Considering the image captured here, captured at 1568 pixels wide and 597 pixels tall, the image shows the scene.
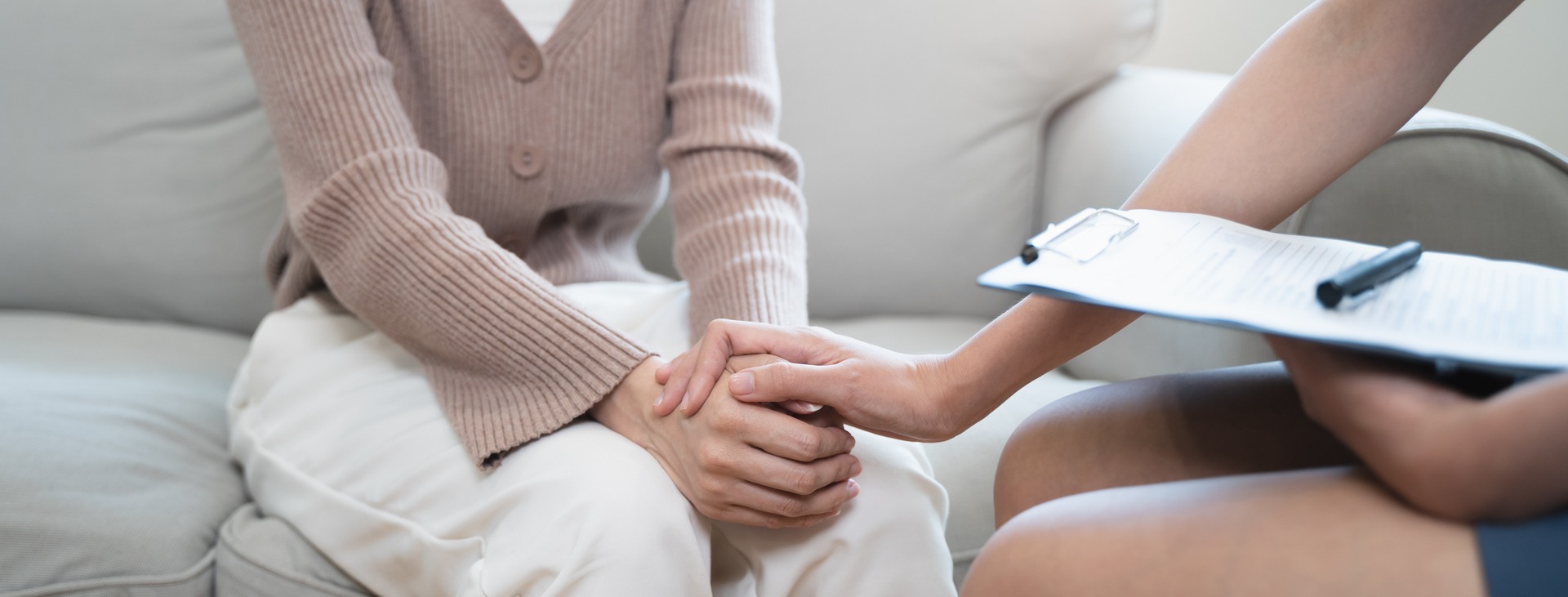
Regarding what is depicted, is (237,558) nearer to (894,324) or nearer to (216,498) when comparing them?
(216,498)

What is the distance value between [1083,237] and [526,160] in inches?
22.2

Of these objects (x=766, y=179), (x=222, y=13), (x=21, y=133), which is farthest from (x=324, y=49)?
(x=21, y=133)

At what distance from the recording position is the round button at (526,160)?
933 millimetres

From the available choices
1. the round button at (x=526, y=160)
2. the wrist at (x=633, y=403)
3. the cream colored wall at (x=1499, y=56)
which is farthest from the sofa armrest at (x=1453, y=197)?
the cream colored wall at (x=1499, y=56)

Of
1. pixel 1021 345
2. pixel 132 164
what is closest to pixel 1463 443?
pixel 1021 345

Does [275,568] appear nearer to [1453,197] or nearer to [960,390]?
[960,390]

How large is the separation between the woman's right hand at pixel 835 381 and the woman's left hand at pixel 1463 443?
26 centimetres

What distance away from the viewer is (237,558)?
0.79 meters

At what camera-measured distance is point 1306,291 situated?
1.55ft

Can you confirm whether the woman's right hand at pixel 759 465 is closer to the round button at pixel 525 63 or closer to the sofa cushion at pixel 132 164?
the round button at pixel 525 63

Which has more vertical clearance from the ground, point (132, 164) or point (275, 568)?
point (132, 164)

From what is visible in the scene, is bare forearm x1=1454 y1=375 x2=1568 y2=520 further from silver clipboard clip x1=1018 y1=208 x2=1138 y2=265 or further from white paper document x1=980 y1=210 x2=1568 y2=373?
silver clipboard clip x1=1018 y1=208 x2=1138 y2=265

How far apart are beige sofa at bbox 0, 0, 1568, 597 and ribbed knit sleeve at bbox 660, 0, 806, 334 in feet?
0.78

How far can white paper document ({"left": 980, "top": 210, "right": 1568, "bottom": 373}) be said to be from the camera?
1.37 ft
